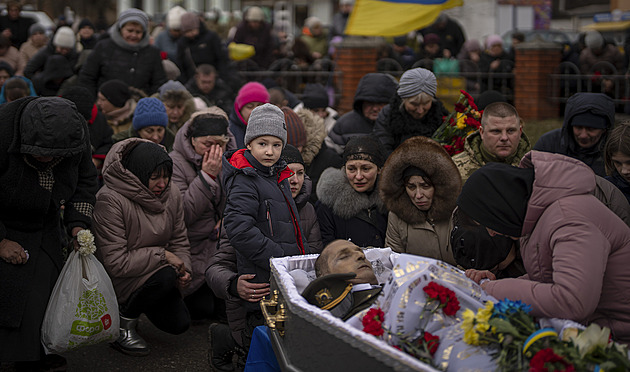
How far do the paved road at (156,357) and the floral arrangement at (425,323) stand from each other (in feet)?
7.29

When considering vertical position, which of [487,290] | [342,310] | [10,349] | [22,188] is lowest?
[10,349]

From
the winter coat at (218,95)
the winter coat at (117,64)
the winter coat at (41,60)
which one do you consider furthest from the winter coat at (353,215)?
the winter coat at (41,60)

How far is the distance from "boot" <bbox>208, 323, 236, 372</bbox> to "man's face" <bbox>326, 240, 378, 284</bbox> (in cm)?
113

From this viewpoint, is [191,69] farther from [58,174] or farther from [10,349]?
[10,349]

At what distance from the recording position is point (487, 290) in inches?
118

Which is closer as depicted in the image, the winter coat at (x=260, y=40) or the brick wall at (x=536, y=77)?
the brick wall at (x=536, y=77)

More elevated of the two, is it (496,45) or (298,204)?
(496,45)

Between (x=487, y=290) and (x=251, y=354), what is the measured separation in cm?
146

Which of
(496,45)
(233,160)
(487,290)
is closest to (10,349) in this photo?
(233,160)

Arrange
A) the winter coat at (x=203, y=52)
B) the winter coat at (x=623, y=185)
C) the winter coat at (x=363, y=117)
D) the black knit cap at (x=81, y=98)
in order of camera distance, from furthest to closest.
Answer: the winter coat at (x=203, y=52) → the winter coat at (x=363, y=117) → the black knit cap at (x=81, y=98) → the winter coat at (x=623, y=185)

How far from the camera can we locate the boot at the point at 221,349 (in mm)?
4500

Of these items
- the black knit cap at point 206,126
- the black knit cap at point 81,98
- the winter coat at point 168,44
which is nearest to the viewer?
the black knit cap at point 206,126

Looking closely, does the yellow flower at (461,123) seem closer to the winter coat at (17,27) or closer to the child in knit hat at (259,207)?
the child in knit hat at (259,207)

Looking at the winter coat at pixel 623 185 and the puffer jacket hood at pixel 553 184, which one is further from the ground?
the puffer jacket hood at pixel 553 184
